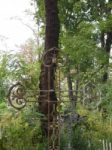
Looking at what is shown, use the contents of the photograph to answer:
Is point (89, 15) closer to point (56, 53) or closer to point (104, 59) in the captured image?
point (104, 59)

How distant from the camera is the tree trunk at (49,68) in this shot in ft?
23.4

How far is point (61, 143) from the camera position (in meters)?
7.37

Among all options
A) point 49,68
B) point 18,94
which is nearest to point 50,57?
point 49,68

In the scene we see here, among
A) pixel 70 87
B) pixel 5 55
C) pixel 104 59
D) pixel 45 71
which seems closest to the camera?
pixel 45 71

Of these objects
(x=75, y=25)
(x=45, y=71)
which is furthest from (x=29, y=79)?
(x=75, y=25)

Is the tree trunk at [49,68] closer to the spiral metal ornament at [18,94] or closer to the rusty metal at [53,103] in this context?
the rusty metal at [53,103]

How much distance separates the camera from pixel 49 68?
23.2ft

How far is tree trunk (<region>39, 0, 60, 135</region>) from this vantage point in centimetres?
712

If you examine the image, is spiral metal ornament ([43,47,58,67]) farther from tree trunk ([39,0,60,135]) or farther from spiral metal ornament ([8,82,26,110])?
spiral metal ornament ([8,82,26,110])

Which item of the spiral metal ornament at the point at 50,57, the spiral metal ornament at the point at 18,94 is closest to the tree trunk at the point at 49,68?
the spiral metal ornament at the point at 50,57

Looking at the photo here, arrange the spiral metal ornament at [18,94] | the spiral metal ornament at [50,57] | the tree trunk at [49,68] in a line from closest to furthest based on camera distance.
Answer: the spiral metal ornament at [18,94] → the spiral metal ornament at [50,57] → the tree trunk at [49,68]

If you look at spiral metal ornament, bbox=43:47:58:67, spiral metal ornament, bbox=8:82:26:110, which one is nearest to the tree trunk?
spiral metal ornament, bbox=43:47:58:67

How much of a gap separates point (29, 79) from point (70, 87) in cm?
475

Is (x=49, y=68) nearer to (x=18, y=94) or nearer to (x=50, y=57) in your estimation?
(x=50, y=57)
